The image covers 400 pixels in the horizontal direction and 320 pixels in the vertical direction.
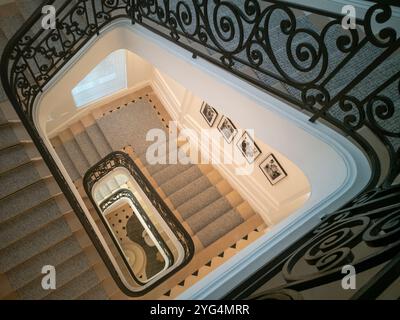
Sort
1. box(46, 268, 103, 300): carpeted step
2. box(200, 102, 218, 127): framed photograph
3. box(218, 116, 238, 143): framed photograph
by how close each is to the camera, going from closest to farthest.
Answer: box(46, 268, 103, 300): carpeted step, box(218, 116, 238, 143): framed photograph, box(200, 102, 218, 127): framed photograph

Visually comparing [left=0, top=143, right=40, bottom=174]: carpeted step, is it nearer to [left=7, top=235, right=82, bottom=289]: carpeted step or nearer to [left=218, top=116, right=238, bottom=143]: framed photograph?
[left=7, top=235, right=82, bottom=289]: carpeted step

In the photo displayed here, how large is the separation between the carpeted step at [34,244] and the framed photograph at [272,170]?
152 inches

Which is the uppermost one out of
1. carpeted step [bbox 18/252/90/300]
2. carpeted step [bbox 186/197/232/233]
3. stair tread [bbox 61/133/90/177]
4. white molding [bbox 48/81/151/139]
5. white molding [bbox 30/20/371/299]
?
white molding [bbox 48/81/151/139]

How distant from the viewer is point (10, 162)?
14.0 ft

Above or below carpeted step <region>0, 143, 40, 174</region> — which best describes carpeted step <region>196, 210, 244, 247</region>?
below

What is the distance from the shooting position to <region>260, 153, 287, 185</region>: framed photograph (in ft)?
20.0

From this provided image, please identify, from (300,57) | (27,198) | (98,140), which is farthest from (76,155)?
(300,57)

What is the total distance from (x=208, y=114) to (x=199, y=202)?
2167 millimetres

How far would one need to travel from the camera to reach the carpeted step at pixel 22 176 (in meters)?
4.21

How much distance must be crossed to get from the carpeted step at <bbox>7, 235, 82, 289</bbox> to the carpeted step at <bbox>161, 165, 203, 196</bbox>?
10.9ft

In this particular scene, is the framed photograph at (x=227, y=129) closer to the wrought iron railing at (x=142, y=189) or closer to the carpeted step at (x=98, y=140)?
the wrought iron railing at (x=142, y=189)

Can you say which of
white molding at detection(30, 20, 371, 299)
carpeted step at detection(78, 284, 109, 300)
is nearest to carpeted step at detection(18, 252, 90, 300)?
carpeted step at detection(78, 284, 109, 300)

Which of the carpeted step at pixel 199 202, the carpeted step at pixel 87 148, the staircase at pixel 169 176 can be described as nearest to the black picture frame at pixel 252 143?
the staircase at pixel 169 176
